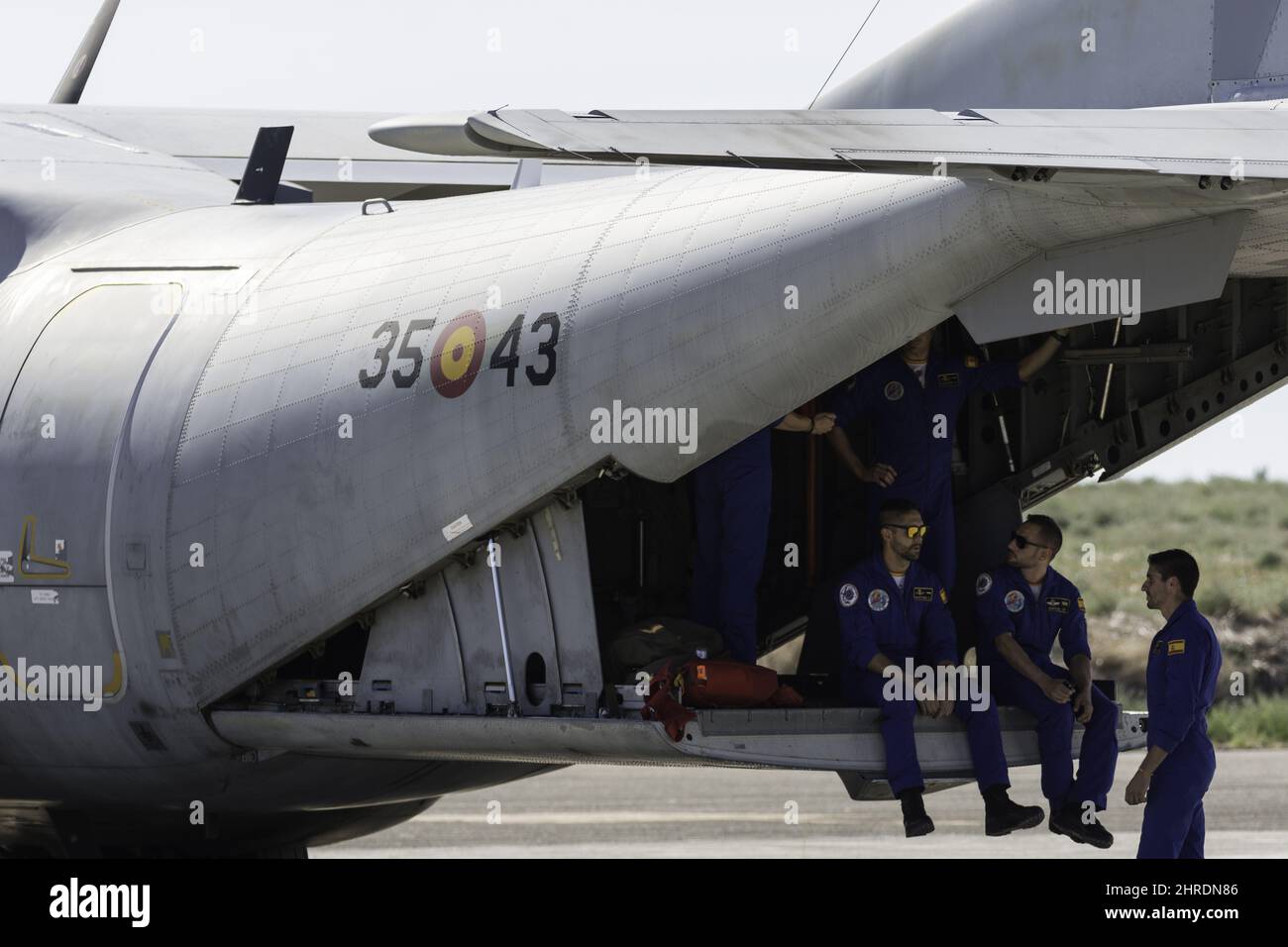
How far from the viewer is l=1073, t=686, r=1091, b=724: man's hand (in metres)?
9.70

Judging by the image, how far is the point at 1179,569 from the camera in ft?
33.7

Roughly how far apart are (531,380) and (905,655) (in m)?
2.39

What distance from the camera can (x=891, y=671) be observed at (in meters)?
9.27

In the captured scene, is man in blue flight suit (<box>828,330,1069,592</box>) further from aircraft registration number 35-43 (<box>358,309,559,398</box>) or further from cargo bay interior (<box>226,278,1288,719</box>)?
aircraft registration number 35-43 (<box>358,309,559,398</box>)

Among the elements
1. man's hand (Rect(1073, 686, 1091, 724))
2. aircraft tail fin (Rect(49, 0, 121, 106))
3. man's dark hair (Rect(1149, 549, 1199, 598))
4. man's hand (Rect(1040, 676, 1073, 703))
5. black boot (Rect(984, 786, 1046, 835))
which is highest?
aircraft tail fin (Rect(49, 0, 121, 106))

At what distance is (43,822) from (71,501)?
2.40 meters

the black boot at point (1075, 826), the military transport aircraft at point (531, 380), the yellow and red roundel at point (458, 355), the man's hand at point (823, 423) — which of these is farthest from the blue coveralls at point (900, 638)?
the yellow and red roundel at point (458, 355)

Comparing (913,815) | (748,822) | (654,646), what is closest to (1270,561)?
(748,822)

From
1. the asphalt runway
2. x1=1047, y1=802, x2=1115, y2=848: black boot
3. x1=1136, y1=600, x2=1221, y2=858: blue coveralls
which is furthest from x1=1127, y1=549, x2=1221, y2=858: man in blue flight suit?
the asphalt runway

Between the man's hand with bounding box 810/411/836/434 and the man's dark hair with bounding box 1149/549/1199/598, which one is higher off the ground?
the man's hand with bounding box 810/411/836/434

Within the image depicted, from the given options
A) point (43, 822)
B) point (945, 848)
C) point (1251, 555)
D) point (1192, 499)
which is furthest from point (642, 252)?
point (1192, 499)

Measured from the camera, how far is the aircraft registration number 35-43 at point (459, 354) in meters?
9.18

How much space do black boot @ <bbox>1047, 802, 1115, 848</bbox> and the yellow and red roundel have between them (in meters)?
3.70

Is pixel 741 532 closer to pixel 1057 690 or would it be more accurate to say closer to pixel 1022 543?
pixel 1022 543
